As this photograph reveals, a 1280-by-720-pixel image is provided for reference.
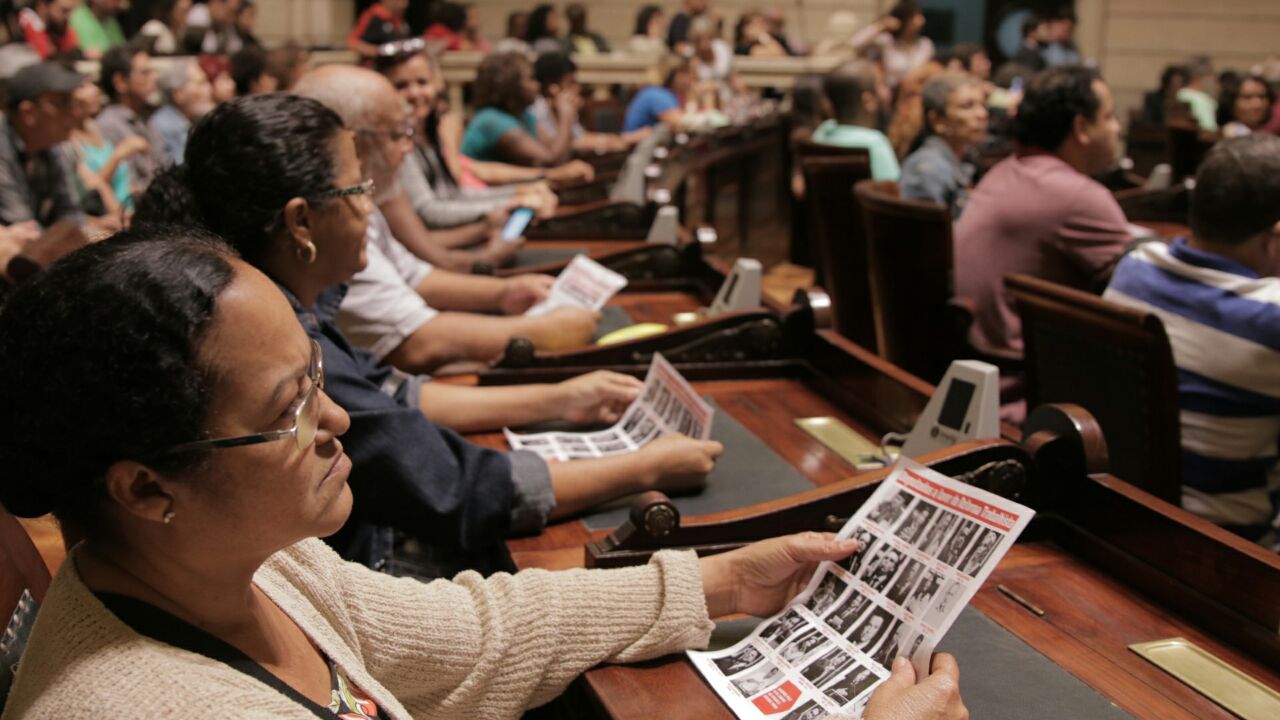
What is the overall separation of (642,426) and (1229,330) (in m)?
1.14

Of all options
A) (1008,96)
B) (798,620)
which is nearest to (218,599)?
(798,620)

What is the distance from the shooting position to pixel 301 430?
39.0 inches

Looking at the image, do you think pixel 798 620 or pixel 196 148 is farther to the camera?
pixel 196 148

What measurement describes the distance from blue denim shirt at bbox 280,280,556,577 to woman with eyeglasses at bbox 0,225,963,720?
547 millimetres

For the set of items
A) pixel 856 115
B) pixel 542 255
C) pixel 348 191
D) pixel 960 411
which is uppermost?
pixel 348 191

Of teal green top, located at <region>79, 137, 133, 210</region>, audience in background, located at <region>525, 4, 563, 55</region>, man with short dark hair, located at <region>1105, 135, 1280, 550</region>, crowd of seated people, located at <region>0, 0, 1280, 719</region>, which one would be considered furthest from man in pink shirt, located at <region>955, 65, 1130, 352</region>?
audience in background, located at <region>525, 4, 563, 55</region>

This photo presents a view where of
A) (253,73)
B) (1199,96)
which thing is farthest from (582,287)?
(1199,96)

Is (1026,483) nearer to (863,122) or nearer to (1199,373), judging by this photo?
(1199,373)

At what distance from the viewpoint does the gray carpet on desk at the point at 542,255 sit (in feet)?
12.6

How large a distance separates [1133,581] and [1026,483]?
0.18m

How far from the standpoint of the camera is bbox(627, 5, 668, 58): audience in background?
12.0 meters

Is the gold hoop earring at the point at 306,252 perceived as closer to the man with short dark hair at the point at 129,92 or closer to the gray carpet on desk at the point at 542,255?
the gray carpet on desk at the point at 542,255

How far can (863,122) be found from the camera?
5.85m

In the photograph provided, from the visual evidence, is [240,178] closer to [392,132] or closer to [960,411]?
[392,132]
